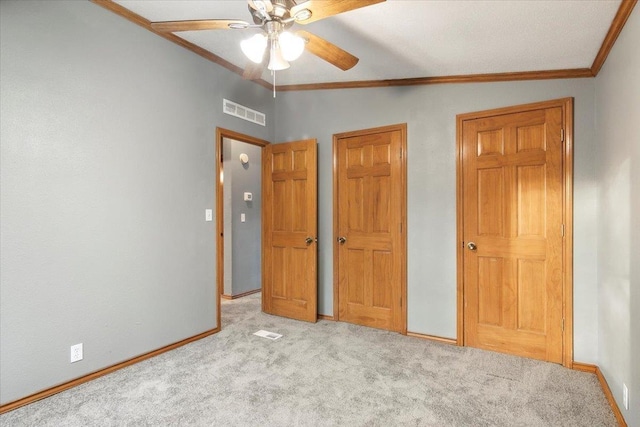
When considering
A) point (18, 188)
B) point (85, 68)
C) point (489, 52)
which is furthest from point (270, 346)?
point (489, 52)

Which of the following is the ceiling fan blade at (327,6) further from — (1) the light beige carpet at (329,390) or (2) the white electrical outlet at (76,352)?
(2) the white electrical outlet at (76,352)

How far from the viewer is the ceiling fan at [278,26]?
5.52 ft

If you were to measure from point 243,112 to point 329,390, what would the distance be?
110 inches

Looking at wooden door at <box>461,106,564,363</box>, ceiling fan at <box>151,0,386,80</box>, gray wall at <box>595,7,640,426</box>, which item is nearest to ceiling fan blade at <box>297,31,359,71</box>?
ceiling fan at <box>151,0,386,80</box>

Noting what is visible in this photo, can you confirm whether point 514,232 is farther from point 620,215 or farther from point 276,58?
point 276,58

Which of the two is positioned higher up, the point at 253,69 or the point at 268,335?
the point at 253,69

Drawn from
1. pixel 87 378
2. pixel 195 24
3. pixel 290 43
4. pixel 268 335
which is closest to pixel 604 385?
pixel 268 335

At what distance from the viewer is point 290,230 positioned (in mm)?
3865

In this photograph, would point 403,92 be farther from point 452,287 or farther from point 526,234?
point 452,287

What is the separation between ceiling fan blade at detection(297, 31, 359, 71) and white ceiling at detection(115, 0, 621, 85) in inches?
12.4

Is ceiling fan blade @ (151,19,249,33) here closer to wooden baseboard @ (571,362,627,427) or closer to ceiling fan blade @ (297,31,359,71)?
ceiling fan blade @ (297,31,359,71)

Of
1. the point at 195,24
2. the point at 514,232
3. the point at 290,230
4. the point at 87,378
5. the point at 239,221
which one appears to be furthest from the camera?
→ the point at 239,221

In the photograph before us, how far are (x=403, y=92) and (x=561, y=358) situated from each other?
2.66 meters

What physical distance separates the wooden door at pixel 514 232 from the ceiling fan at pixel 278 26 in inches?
64.1
